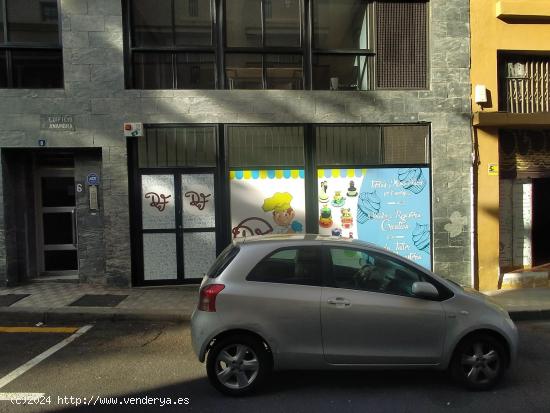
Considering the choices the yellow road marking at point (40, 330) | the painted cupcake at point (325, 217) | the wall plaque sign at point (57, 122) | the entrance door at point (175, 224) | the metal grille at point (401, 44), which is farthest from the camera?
the metal grille at point (401, 44)

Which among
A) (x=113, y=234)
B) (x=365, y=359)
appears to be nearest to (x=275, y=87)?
(x=113, y=234)

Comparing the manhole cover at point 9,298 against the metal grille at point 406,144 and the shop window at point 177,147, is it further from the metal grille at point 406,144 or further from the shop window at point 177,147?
the metal grille at point 406,144

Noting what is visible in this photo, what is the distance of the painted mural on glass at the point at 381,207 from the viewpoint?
9.48 metres

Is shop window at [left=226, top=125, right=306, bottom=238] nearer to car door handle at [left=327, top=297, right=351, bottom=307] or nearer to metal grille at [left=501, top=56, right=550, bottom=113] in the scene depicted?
metal grille at [left=501, top=56, right=550, bottom=113]

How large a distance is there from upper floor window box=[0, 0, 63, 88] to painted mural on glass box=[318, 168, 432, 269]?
18.4 ft

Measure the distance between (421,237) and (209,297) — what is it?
20.5 ft

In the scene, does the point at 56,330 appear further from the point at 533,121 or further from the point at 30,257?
the point at 533,121

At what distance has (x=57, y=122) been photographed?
8.95 meters

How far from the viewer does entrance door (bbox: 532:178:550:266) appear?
10.2 m

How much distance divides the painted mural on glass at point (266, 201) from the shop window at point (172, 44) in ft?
6.66

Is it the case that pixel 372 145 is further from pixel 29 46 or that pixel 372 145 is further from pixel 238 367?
pixel 29 46

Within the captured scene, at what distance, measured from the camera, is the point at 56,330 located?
6.80 meters

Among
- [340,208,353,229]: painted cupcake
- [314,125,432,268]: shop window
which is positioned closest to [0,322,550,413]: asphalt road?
[314,125,432,268]: shop window

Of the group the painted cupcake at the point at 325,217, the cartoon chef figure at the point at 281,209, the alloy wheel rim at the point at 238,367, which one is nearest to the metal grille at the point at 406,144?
the painted cupcake at the point at 325,217
